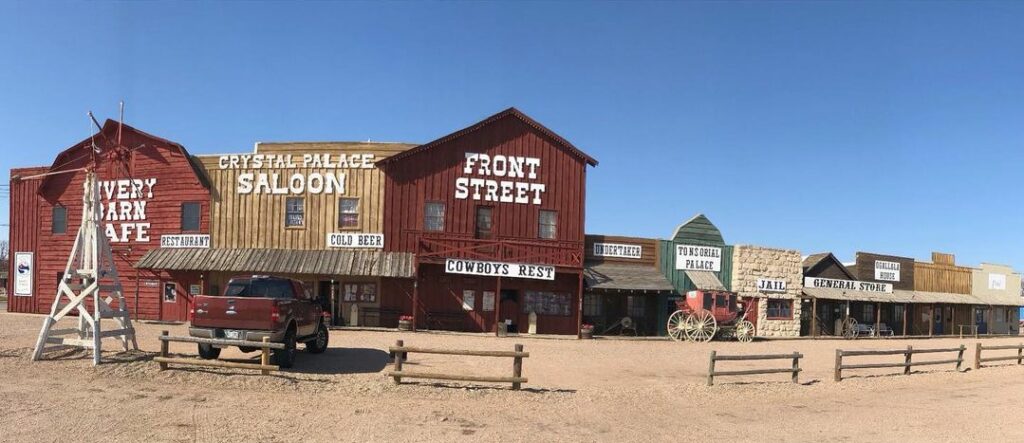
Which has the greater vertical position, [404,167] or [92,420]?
[404,167]

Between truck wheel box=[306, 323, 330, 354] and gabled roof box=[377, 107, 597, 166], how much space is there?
10.7 meters

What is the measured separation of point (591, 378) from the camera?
15.1 m

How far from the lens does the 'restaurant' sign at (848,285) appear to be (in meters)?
32.2

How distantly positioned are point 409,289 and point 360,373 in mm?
12418

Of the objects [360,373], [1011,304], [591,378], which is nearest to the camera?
[360,373]

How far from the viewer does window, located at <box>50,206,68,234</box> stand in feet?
90.3

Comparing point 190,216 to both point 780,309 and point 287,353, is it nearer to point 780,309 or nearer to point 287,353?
point 287,353

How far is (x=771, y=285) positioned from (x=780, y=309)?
147 centimetres

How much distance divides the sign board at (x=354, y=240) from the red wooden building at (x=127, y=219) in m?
5.22

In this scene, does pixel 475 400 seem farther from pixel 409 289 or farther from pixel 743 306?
pixel 743 306

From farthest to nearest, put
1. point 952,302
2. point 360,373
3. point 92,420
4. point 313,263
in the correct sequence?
point 952,302
point 313,263
point 360,373
point 92,420

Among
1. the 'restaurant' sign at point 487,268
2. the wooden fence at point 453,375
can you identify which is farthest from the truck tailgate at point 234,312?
the 'restaurant' sign at point 487,268

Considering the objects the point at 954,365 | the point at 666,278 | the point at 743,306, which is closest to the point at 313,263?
the point at 666,278

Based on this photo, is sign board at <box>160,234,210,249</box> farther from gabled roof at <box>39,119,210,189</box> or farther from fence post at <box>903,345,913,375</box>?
fence post at <box>903,345,913,375</box>
